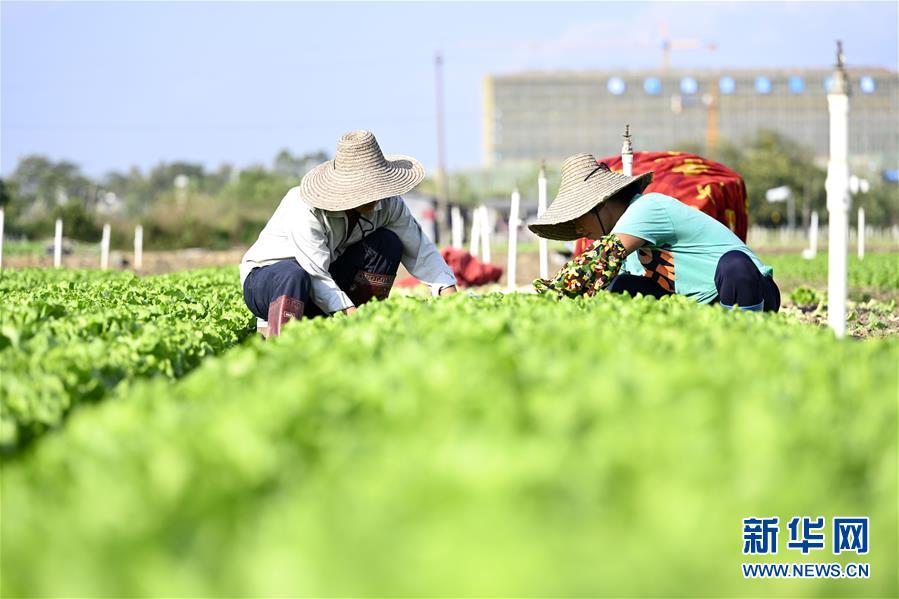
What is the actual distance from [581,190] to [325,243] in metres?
1.54

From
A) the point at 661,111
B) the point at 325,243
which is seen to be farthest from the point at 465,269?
the point at 661,111

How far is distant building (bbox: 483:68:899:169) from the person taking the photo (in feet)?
405

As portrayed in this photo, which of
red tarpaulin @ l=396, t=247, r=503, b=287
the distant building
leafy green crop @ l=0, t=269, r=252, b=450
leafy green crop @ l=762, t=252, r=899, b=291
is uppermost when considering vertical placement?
the distant building

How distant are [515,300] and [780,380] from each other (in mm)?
2601

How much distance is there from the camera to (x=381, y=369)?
276 cm

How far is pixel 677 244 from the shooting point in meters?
5.88

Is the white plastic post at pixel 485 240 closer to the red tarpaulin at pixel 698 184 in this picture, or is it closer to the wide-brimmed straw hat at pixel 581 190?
the red tarpaulin at pixel 698 184

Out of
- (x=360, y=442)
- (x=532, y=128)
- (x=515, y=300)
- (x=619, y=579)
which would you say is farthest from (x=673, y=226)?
(x=532, y=128)

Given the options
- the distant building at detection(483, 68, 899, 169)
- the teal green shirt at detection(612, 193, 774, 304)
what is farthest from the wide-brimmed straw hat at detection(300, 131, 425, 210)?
the distant building at detection(483, 68, 899, 169)

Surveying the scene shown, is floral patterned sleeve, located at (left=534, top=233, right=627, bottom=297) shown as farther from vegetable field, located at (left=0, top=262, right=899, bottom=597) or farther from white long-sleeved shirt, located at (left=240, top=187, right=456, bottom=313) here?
vegetable field, located at (left=0, top=262, right=899, bottom=597)

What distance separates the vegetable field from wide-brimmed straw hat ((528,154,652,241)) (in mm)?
2737

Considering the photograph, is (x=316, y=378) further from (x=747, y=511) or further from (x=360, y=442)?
(x=747, y=511)

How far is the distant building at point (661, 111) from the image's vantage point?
405 feet

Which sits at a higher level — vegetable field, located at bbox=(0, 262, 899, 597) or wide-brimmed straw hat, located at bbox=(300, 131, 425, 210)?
wide-brimmed straw hat, located at bbox=(300, 131, 425, 210)
